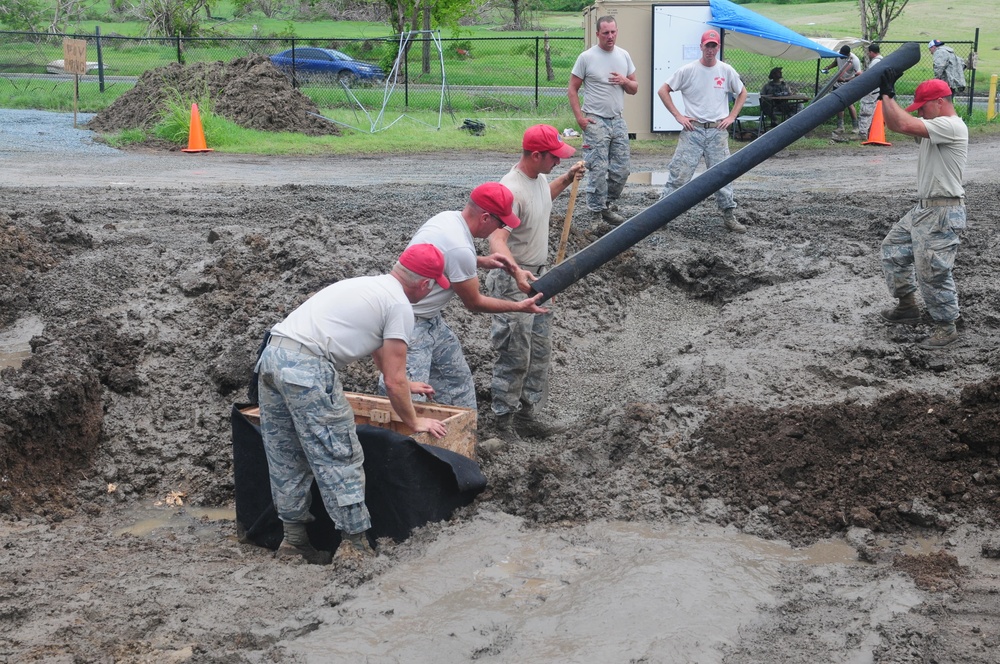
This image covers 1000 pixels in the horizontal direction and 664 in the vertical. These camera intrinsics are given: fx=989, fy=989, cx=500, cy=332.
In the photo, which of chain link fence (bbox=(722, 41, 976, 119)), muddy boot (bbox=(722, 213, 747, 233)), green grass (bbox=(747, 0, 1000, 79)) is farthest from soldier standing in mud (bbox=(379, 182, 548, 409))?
green grass (bbox=(747, 0, 1000, 79))

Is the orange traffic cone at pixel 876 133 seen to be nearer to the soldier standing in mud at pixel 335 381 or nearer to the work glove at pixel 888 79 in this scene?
the work glove at pixel 888 79

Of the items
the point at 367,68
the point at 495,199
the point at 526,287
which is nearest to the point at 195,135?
the point at 367,68

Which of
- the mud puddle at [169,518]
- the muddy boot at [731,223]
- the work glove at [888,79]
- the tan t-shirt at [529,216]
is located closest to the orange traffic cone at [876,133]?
the muddy boot at [731,223]

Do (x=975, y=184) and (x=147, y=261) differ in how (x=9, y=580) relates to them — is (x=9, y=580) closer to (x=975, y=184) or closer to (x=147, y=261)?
(x=147, y=261)

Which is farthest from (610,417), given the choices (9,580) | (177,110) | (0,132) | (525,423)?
(0,132)

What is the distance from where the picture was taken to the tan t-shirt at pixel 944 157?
7.24m

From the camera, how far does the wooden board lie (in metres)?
5.82

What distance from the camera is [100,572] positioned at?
5254mm

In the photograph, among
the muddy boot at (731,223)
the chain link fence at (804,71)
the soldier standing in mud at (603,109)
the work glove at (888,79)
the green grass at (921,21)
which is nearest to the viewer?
the work glove at (888,79)

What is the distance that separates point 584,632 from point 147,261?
288 inches

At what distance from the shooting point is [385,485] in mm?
5531

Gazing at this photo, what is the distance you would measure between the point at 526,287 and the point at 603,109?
5059 mm

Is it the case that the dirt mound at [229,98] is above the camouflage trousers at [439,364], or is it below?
above

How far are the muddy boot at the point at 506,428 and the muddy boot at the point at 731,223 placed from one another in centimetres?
496
